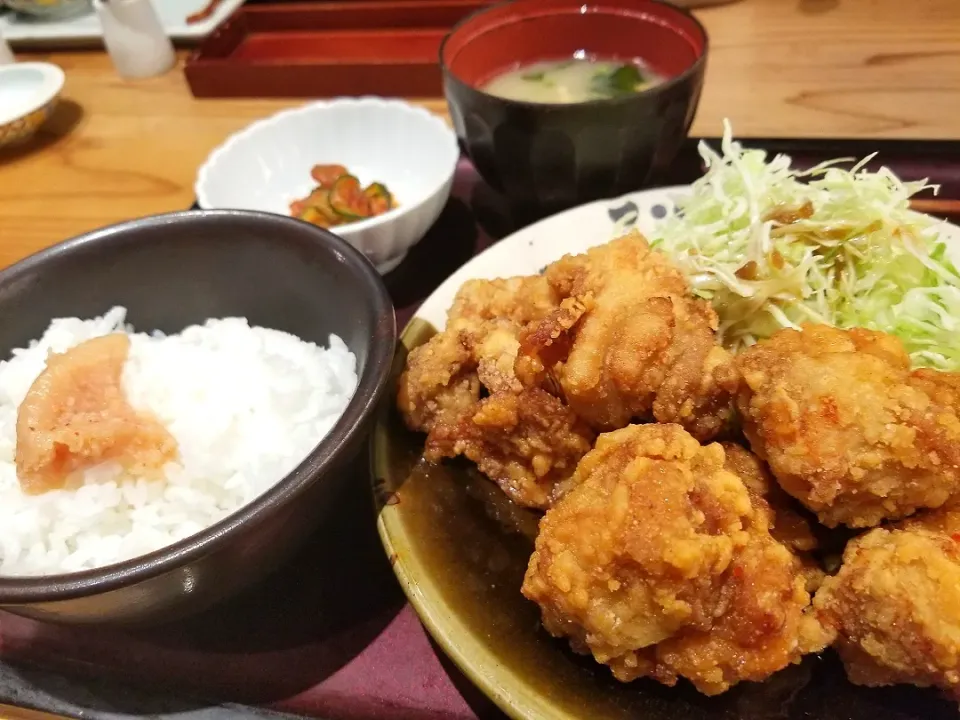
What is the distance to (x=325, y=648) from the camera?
4.88ft

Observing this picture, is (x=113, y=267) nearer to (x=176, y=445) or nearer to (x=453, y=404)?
(x=176, y=445)

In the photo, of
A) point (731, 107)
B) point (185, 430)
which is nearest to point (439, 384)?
point (185, 430)

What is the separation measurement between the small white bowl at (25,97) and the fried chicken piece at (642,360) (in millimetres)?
2877

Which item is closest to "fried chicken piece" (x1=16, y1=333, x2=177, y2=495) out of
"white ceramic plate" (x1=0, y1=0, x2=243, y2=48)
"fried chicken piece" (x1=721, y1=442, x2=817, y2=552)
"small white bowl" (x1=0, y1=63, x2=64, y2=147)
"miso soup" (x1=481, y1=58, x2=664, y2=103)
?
"fried chicken piece" (x1=721, y1=442, x2=817, y2=552)

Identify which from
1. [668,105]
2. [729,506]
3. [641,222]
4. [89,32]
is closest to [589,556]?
[729,506]

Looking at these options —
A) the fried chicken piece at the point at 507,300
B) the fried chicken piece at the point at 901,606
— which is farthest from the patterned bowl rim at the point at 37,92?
the fried chicken piece at the point at 901,606

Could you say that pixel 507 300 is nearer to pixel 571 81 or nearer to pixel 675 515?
pixel 675 515

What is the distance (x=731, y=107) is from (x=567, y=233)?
1317 mm

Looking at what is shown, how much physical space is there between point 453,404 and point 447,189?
3.21ft

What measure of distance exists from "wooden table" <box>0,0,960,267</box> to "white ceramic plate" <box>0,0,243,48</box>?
30cm

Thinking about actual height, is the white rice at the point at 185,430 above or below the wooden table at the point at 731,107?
above

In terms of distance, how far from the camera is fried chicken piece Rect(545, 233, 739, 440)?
1424mm

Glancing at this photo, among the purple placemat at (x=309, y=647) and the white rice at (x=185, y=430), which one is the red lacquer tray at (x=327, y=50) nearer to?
Answer: the white rice at (x=185, y=430)

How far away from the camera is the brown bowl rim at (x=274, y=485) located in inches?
46.7
